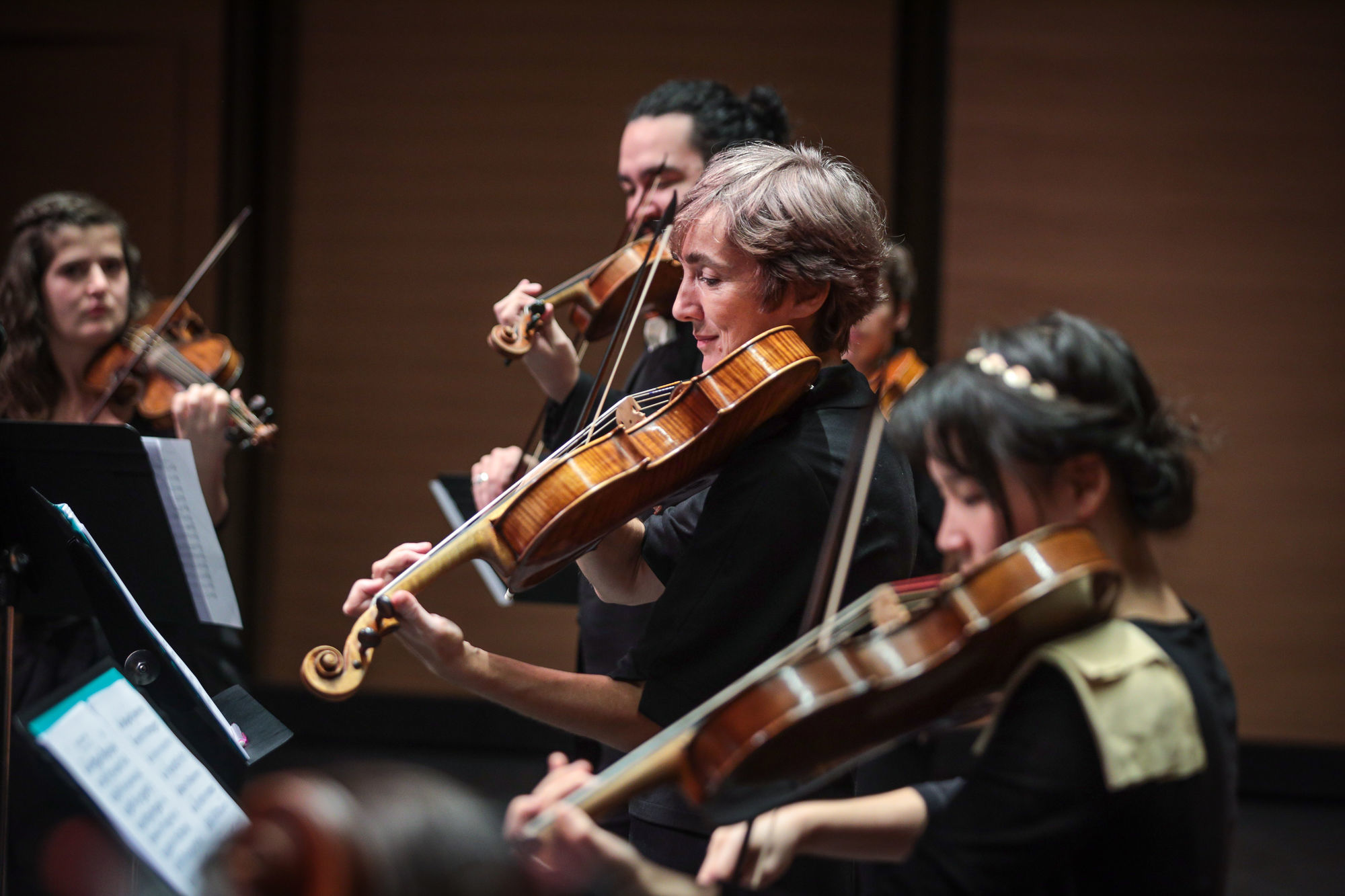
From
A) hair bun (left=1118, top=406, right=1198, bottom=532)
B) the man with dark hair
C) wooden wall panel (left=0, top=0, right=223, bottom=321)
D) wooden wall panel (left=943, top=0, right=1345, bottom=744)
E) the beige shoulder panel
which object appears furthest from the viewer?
wooden wall panel (left=0, top=0, right=223, bottom=321)

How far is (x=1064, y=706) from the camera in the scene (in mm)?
971

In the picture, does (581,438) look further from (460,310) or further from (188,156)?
(188,156)

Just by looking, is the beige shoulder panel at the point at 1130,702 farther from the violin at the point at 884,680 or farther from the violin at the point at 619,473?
the violin at the point at 619,473

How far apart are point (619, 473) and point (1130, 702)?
57 cm

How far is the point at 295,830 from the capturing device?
74 cm

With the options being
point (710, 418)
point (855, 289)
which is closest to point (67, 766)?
point (710, 418)

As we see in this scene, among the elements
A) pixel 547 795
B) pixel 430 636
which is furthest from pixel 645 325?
pixel 547 795

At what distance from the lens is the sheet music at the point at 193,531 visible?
1849 mm

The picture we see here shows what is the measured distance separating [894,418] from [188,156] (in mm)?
3826

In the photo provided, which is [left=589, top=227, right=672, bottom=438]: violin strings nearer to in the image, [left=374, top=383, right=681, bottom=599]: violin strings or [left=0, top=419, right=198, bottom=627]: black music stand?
[left=374, top=383, right=681, bottom=599]: violin strings

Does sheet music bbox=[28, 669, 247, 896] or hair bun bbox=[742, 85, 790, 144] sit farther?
hair bun bbox=[742, 85, 790, 144]

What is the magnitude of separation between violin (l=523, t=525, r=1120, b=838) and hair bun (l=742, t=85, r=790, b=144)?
148cm

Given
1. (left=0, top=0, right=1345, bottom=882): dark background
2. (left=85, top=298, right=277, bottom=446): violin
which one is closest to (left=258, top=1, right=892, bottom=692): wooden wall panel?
(left=0, top=0, right=1345, bottom=882): dark background

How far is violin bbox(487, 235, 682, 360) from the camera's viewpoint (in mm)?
2027
